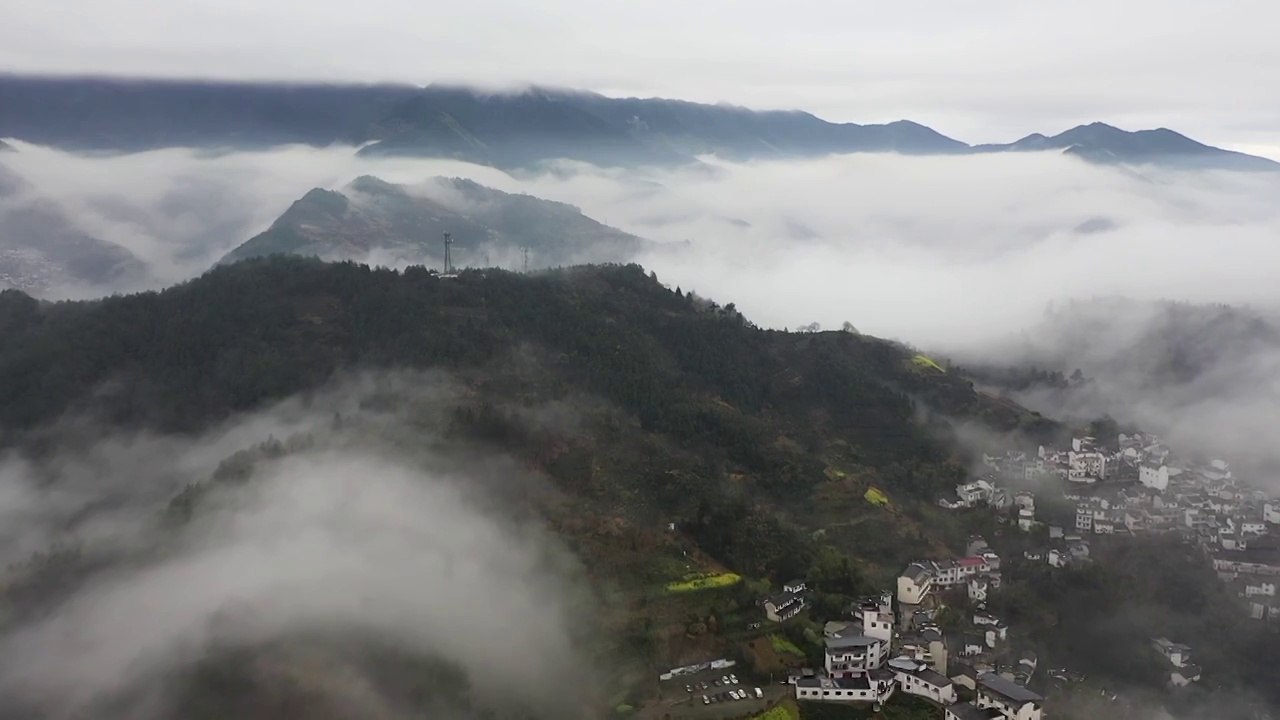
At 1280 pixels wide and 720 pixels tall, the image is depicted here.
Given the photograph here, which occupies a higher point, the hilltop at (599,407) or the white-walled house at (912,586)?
the hilltop at (599,407)

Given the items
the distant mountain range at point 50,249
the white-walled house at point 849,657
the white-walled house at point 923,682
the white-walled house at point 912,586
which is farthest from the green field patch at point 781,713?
the distant mountain range at point 50,249

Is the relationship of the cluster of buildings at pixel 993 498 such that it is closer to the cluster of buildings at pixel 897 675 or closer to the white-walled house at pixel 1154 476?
the white-walled house at pixel 1154 476

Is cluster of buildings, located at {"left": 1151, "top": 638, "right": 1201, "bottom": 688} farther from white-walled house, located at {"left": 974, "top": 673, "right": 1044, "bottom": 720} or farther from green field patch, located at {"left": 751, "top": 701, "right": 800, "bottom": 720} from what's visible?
green field patch, located at {"left": 751, "top": 701, "right": 800, "bottom": 720}

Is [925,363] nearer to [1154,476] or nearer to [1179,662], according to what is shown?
[1154,476]

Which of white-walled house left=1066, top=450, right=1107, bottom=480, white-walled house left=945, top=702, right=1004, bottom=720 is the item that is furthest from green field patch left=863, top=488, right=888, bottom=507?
white-walled house left=945, top=702, right=1004, bottom=720

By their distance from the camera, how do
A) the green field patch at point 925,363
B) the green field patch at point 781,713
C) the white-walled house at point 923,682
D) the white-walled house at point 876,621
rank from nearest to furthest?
the green field patch at point 781,713, the white-walled house at point 923,682, the white-walled house at point 876,621, the green field patch at point 925,363

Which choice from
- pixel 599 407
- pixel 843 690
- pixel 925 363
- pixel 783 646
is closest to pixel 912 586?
pixel 783 646

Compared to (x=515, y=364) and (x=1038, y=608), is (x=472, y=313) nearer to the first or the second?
(x=515, y=364)
